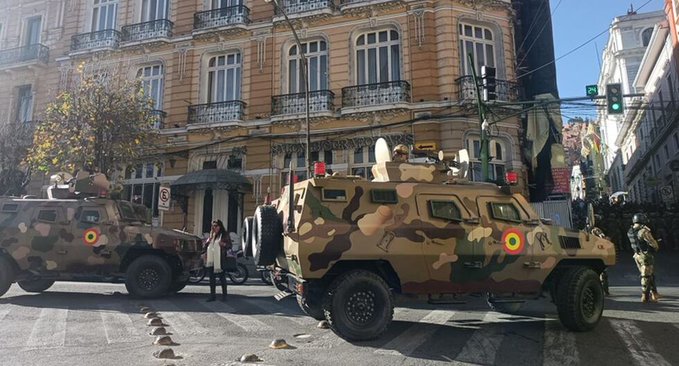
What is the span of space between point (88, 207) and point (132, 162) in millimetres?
8871

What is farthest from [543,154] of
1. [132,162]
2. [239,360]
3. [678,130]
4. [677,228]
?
[239,360]

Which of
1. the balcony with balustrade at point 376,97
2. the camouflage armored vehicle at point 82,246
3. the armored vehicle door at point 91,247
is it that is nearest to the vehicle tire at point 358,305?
the camouflage armored vehicle at point 82,246

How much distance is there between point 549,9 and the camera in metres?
24.3

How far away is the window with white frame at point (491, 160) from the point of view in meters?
17.7

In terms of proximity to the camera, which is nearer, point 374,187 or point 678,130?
point 374,187

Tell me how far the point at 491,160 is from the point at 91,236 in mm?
13912

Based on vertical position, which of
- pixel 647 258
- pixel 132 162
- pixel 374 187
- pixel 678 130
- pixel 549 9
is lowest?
pixel 647 258

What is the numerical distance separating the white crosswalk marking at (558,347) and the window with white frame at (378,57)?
1376 centimetres

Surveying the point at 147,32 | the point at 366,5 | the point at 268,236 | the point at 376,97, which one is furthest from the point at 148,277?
the point at 147,32

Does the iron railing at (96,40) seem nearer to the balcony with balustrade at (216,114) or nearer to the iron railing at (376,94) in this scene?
the balcony with balustrade at (216,114)

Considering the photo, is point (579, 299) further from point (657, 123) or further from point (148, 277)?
point (657, 123)

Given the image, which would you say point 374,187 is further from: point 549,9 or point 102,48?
point 549,9

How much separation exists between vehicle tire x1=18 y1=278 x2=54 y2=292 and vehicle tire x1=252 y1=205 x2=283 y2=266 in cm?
707

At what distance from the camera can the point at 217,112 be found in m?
20.4
